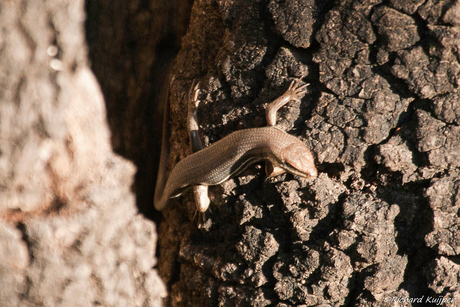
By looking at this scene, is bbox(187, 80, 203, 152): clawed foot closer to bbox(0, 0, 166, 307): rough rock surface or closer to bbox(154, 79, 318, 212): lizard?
bbox(154, 79, 318, 212): lizard

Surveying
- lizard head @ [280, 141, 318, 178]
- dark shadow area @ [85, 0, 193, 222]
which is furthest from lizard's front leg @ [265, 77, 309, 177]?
dark shadow area @ [85, 0, 193, 222]

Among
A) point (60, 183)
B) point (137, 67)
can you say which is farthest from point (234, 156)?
point (60, 183)

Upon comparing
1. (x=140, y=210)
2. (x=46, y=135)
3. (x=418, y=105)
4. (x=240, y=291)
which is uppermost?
(x=418, y=105)

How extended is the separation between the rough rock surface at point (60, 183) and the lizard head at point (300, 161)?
1145 mm

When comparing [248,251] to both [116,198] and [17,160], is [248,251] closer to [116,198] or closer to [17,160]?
[116,198]

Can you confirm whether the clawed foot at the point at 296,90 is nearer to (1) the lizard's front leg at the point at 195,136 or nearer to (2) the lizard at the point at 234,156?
(2) the lizard at the point at 234,156

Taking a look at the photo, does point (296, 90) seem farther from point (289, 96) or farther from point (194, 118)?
point (194, 118)

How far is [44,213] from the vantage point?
1.99 metres

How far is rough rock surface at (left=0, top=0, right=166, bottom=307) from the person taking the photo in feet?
5.59

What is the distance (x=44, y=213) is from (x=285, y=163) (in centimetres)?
146

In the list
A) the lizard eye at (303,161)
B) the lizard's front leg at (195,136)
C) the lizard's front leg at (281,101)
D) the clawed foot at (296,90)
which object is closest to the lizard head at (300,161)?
the lizard eye at (303,161)

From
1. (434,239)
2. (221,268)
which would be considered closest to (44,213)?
(221,268)

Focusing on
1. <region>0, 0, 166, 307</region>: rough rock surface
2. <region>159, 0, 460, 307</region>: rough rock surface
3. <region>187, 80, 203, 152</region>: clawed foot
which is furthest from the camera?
<region>187, 80, 203, 152</region>: clawed foot

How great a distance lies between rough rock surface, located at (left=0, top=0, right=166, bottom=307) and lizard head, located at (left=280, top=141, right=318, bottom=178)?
1145 millimetres
